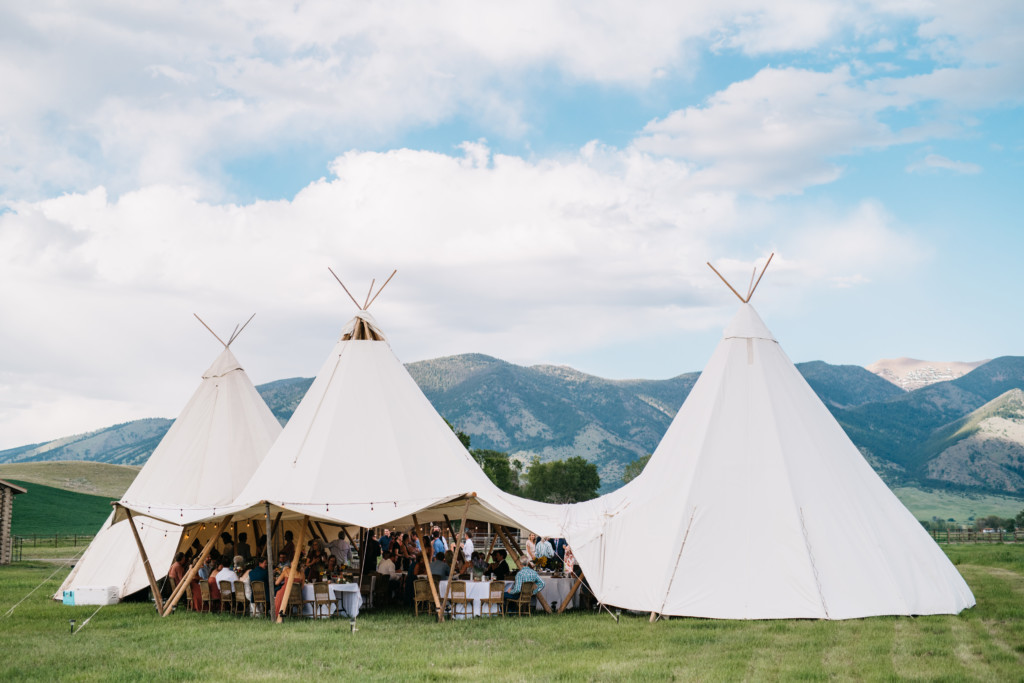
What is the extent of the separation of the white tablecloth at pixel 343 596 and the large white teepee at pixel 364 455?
1.17 metres

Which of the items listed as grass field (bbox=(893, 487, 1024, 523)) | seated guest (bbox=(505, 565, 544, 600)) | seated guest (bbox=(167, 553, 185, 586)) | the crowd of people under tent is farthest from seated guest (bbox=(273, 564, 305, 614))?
grass field (bbox=(893, 487, 1024, 523))

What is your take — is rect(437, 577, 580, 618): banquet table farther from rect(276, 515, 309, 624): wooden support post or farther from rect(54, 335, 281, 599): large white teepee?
rect(54, 335, 281, 599): large white teepee

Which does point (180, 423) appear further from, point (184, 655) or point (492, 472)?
point (492, 472)

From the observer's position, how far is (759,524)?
1417 centimetres

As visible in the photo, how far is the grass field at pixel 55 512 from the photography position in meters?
61.2

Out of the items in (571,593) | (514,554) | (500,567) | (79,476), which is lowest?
(571,593)

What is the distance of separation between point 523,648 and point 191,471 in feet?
36.9

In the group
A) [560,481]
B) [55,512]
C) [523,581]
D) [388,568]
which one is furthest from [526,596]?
[560,481]

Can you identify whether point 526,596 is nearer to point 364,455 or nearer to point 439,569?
point 439,569

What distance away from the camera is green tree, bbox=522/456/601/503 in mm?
88062

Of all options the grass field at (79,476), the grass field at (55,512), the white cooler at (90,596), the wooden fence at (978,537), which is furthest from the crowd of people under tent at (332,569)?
the grass field at (79,476)

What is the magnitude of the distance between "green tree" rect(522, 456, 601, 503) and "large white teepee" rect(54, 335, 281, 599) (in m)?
67.9

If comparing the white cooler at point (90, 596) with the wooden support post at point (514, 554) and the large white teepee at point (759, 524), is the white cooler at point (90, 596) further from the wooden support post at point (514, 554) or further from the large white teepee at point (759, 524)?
the large white teepee at point (759, 524)

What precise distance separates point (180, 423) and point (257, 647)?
10.3 meters
